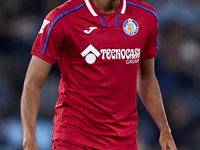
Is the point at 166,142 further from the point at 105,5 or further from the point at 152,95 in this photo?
the point at 105,5

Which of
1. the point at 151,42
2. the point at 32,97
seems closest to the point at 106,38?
the point at 151,42

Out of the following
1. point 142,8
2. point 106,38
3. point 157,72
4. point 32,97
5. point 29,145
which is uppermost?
point 142,8

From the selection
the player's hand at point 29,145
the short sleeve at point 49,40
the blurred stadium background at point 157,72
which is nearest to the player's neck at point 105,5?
the short sleeve at point 49,40

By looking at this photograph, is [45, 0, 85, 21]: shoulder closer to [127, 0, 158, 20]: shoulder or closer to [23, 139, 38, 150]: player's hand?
[127, 0, 158, 20]: shoulder

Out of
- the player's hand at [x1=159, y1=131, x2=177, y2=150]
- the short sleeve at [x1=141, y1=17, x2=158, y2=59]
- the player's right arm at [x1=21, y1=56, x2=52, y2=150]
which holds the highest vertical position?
the short sleeve at [x1=141, y1=17, x2=158, y2=59]

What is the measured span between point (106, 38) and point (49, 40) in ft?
1.23

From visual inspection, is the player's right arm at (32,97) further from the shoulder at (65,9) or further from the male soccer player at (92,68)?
the shoulder at (65,9)

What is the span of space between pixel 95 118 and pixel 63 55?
465 mm

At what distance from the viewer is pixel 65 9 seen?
2348 mm

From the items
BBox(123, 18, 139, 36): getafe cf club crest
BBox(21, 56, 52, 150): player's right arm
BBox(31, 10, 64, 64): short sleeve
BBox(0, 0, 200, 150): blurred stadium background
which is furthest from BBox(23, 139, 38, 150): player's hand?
BBox(0, 0, 200, 150): blurred stadium background

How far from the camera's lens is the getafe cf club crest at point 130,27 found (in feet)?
8.08

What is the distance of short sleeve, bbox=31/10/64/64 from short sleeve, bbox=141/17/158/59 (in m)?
0.69

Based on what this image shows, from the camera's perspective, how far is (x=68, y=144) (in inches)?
93.3

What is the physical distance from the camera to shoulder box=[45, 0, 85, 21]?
7.55 ft
